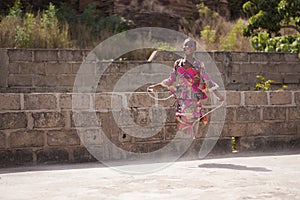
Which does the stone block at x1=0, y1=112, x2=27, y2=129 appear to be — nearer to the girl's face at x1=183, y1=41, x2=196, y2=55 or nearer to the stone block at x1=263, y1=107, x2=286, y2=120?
the girl's face at x1=183, y1=41, x2=196, y2=55

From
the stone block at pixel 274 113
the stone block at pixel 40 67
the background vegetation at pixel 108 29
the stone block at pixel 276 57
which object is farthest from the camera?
Answer: the background vegetation at pixel 108 29

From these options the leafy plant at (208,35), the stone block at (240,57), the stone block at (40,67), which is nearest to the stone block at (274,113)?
the stone block at (240,57)

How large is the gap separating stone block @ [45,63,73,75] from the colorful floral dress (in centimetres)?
578

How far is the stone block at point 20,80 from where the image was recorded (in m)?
10.8

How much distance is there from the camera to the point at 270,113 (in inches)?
270

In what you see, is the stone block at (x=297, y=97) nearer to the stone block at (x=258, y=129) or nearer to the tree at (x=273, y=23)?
the stone block at (x=258, y=129)

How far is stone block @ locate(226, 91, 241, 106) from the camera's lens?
21.6ft

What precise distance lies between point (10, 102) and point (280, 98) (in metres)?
3.58

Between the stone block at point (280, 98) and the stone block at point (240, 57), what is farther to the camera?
the stone block at point (240, 57)

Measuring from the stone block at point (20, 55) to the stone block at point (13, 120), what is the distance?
5.39m

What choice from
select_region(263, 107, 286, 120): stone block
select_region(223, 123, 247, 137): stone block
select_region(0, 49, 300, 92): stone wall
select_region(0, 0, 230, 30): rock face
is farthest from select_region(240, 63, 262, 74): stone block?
select_region(0, 0, 230, 30): rock face

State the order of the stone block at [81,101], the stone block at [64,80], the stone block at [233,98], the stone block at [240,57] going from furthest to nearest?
1. the stone block at [240,57]
2. the stone block at [64,80]
3. the stone block at [233,98]
4. the stone block at [81,101]

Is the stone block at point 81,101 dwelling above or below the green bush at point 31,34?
below

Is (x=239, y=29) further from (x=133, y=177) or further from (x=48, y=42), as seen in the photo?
(x=133, y=177)
